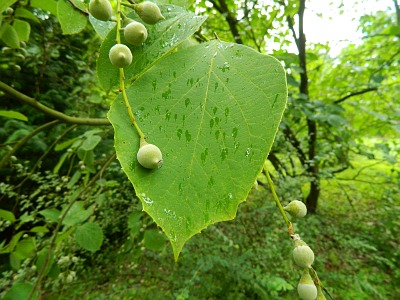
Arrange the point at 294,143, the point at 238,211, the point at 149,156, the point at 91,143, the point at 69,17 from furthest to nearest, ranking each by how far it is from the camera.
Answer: the point at 294,143 → the point at 238,211 → the point at 91,143 → the point at 69,17 → the point at 149,156

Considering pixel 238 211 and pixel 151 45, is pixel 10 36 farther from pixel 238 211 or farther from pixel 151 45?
pixel 238 211

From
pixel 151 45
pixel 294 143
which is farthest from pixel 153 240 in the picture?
pixel 294 143

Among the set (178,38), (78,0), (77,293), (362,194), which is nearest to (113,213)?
(77,293)

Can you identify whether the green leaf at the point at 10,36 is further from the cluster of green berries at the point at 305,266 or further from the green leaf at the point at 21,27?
the cluster of green berries at the point at 305,266

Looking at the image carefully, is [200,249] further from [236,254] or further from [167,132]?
[167,132]

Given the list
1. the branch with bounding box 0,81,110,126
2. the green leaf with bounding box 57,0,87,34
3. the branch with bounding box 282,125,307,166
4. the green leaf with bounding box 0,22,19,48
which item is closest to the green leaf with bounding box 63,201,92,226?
the branch with bounding box 0,81,110,126

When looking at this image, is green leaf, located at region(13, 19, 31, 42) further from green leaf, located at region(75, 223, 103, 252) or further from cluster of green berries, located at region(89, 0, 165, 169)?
green leaf, located at region(75, 223, 103, 252)
